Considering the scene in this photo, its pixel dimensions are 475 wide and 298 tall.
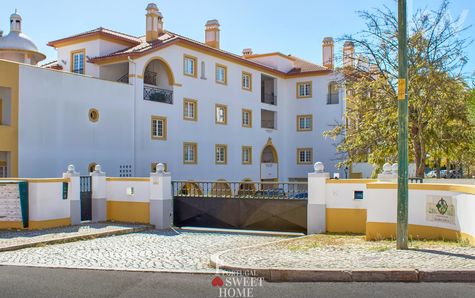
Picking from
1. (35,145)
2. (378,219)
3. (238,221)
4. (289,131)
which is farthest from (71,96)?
(289,131)

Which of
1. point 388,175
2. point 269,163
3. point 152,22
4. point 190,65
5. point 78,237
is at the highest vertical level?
point 152,22

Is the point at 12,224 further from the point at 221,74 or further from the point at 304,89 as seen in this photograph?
the point at 304,89

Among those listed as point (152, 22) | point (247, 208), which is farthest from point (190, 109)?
point (247, 208)

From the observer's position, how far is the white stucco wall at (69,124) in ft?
85.3

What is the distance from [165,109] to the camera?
33.9 meters

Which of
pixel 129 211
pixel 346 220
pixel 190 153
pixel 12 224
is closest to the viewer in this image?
pixel 346 220

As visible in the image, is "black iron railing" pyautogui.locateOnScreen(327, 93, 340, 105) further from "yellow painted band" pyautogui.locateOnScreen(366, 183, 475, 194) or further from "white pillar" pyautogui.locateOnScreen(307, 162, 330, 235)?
"yellow painted band" pyautogui.locateOnScreen(366, 183, 475, 194)

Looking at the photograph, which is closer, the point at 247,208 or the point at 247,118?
the point at 247,208

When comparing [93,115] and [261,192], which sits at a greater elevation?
[93,115]

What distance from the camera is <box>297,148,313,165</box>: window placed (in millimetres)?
48062

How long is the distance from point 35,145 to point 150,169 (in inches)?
318

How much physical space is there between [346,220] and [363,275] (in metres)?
6.72

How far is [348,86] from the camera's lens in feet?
82.7

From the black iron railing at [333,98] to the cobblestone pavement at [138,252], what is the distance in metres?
33.9
